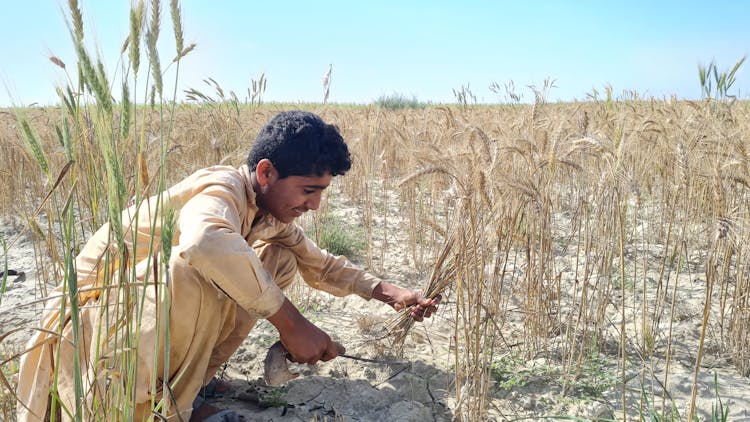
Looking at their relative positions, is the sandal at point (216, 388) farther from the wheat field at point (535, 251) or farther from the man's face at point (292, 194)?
the man's face at point (292, 194)

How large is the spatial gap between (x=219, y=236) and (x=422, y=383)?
1.17 meters

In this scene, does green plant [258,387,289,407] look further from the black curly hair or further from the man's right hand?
the black curly hair

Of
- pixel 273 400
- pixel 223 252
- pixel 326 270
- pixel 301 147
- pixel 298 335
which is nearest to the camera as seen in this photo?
pixel 223 252

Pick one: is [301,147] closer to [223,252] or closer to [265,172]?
[265,172]

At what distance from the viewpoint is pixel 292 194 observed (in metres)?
1.96

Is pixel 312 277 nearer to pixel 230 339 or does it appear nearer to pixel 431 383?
pixel 230 339

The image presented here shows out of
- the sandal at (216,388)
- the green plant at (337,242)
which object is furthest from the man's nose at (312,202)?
the green plant at (337,242)

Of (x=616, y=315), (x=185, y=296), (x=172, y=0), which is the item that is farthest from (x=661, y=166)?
(x=172, y=0)

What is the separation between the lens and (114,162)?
2.79 ft

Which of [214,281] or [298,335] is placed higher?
[214,281]

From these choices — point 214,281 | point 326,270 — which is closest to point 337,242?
point 326,270

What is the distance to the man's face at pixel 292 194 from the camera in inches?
76.6

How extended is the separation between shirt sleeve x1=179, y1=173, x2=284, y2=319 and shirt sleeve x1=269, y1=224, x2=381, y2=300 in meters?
0.54

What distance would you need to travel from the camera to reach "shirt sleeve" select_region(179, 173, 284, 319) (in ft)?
5.16
